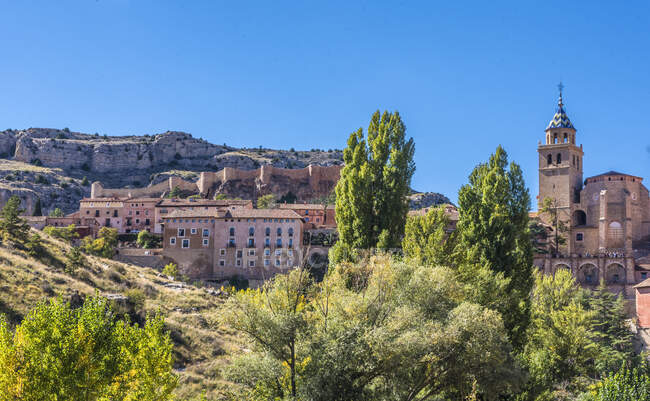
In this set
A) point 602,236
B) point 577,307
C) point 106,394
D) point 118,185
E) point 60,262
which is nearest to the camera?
point 106,394

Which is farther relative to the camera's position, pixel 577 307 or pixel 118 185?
pixel 118 185

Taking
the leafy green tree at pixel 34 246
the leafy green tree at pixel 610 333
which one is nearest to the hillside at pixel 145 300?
the leafy green tree at pixel 34 246

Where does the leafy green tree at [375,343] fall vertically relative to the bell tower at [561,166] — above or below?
below

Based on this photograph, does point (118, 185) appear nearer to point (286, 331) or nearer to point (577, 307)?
point (577, 307)

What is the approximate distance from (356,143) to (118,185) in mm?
109879

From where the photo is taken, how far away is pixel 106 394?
15250mm

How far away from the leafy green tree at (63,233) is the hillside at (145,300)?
58.4 ft

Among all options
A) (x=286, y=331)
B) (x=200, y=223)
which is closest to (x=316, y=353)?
(x=286, y=331)

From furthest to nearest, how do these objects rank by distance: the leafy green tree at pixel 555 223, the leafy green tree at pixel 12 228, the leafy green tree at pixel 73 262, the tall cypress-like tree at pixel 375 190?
the leafy green tree at pixel 555 223
the leafy green tree at pixel 12 228
the leafy green tree at pixel 73 262
the tall cypress-like tree at pixel 375 190

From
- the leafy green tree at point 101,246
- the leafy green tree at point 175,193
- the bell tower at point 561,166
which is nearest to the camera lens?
the leafy green tree at point 101,246

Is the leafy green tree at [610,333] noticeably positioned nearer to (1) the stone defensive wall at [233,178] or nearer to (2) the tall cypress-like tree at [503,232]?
(2) the tall cypress-like tree at [503,232]

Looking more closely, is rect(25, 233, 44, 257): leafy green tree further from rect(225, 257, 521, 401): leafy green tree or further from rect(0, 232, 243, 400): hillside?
rect(225, 257, 521, 401): leafy green tree

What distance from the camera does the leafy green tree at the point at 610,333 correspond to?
42.1 m

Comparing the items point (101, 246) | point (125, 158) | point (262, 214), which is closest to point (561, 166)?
point (262, 214)
